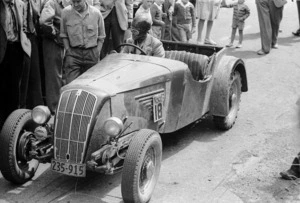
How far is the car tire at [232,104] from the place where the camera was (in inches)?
311

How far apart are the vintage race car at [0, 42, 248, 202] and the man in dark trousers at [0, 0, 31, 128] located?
1292 mm

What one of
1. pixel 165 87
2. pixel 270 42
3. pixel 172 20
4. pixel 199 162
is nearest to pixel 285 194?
pixel 199 162

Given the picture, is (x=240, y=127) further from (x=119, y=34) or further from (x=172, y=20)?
(x=172, y=20)

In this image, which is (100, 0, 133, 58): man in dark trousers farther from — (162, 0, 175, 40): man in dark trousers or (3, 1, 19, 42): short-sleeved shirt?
(3, 1, 19, 42): short-sleeved shirt

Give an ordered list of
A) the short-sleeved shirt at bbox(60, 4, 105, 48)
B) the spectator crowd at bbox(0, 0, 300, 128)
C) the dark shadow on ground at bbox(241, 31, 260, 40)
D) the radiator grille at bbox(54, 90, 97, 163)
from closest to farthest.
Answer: the radiator grille at bbox(54, 90, 97, 163)
the spectator crowd at bbox(0, 0, 300, 128)
the short-sleeved shirt at bbox(60, 4, 105, 48)
the dark shadow on ground at bbox(241, 31, 260, 40)

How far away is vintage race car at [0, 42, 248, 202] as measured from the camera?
559 cm

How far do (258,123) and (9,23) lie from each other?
379 cm

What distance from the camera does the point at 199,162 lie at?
22.7 ft

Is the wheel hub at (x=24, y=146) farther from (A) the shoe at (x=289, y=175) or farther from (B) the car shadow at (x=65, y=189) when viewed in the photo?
(A) the shoe at (x=289, y=175)

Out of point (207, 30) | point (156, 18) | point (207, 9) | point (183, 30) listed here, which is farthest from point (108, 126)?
point (207, 30)

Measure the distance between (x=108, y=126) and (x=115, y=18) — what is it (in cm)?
415

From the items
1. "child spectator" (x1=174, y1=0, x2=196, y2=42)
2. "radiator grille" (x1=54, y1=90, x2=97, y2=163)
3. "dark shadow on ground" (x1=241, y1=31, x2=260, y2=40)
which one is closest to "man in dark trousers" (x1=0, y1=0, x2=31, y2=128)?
"radiator grille" (x1=54, y1=90, x2=97, y2=163)

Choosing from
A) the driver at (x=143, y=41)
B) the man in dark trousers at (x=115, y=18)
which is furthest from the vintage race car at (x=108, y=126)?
the man in dark trousers at (x=115, y=18)

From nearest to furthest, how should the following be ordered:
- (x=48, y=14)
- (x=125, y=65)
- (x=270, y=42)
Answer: (x=125, y=65)
(x=48, y=14)
(x=270, y=42)
